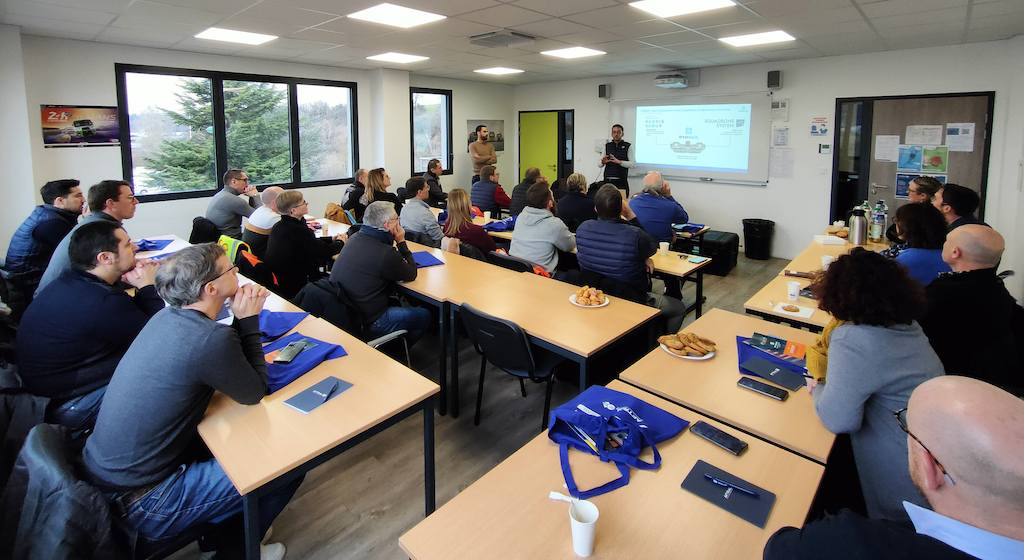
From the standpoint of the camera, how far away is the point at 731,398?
6.54 feet

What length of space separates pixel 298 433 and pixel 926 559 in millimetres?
1738

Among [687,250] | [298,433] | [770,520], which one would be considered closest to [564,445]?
[770,520]

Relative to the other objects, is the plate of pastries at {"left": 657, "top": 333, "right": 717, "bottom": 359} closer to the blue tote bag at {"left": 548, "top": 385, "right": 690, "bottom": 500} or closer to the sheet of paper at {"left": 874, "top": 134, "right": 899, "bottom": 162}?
the blue tote bag at {"left": 548, "top": 385, "right": 690, "bottom": 500}

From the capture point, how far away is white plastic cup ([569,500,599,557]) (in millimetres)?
1238

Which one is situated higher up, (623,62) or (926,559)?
(623,62)

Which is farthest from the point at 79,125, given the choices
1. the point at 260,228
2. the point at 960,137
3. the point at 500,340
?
the point at 960,137

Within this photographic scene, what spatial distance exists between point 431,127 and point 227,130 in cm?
360

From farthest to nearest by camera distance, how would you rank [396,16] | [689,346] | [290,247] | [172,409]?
[396,16] < [290,247] < [689,346] < [172,409]

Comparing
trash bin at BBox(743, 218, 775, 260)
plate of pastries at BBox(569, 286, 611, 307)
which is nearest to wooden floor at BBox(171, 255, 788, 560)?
plate of pastries at BBox(569, 286, 611, 307)

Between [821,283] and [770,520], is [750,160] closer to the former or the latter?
[821,283]

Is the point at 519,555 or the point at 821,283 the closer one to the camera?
the point at 519,555

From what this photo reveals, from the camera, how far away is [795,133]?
23.7 feet

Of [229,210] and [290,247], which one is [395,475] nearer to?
[290,247]

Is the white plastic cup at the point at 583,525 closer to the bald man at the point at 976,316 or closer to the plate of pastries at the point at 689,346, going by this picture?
the plate of pastries at the point at 689,346
